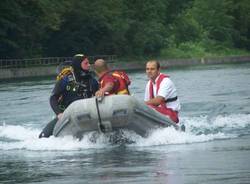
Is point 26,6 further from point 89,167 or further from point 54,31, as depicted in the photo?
point 89,167

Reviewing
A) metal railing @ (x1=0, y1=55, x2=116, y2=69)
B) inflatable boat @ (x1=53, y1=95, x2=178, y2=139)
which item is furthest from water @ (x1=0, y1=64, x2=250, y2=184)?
metal railing @ (x1=0, y1=55, x2=116, y2=69)

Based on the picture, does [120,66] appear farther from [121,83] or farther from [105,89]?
[105,89]

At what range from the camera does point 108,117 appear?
1628 cm

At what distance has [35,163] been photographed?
1414 centimetres

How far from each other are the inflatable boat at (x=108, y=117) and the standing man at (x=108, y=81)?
0.22 meters

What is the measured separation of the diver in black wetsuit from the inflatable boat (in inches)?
17.3

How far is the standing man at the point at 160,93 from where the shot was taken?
17.3 meters

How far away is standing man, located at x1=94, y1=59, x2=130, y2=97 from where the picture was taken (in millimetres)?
16406

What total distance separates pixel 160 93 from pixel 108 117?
4.96 ft

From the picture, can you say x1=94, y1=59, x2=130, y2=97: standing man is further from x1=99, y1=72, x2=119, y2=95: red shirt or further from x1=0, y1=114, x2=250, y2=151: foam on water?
x1=0, y1=114, x2=250, y2=151: foam on water

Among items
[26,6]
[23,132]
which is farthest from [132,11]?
[23,132]

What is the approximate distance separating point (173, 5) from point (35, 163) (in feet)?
423

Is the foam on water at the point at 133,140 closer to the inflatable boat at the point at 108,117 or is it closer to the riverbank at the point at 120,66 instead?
the inflatable boat at the point at 108,117

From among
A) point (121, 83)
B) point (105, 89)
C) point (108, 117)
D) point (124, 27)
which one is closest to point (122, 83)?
point (121, 83)
